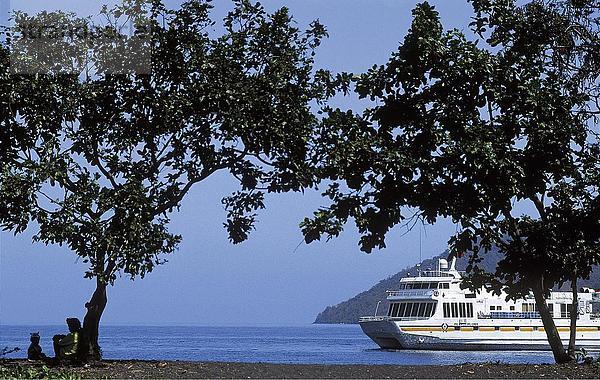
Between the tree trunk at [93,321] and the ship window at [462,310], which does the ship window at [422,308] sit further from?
the tree trunk at [93,321]

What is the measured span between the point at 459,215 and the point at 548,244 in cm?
212

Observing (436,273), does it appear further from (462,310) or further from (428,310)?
(428,310)

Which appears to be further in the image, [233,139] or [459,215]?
[233,139]

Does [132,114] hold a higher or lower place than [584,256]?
higher

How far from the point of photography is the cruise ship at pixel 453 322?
75.1 meters

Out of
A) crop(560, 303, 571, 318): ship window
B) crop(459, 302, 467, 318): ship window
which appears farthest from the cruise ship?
crop(560, 303, 571, 318): ship window

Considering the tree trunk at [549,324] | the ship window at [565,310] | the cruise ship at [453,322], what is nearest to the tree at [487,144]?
the tree trunk at [549,324]

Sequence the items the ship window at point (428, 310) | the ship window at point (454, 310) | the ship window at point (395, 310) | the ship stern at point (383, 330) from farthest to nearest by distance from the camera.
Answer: the ship window at point (395, 310)
the ship window at point (454, 310)
the ship window at point (428, 310)
the ship stern at point (383, 330)

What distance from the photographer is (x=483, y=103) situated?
21312 millimetres

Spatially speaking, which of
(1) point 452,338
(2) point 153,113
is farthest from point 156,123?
(1) point 452,338

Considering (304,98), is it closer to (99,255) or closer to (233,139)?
(233,139)

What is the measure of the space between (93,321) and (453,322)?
Result: 187 ft

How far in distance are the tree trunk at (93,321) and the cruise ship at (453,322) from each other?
54.3 metres

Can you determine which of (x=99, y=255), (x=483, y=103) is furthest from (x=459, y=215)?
(x=99, y=255)
